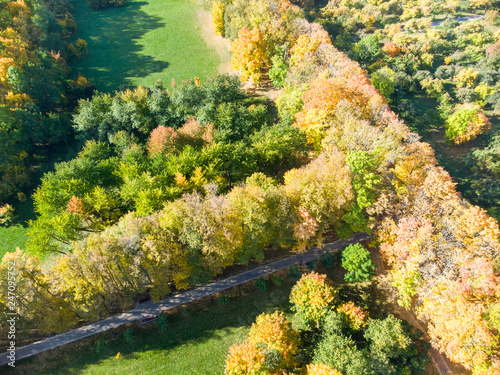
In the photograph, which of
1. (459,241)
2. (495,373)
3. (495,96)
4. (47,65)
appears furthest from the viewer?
(495,96)

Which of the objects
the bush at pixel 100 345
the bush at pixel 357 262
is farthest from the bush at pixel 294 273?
the bush at pixel 100 345

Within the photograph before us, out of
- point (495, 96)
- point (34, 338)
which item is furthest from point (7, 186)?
point (495, 96)

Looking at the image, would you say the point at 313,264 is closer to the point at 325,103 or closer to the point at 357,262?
the point at 357,262

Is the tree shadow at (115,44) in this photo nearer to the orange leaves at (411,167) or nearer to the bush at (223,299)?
the bush at (223,299)

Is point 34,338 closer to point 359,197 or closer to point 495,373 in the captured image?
point 359,197

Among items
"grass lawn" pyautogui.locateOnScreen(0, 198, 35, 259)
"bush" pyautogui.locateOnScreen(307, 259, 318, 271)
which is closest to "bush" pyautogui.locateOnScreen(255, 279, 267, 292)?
"bush" pyautogui.locateOnScreen(307, 259, 318, 271)
